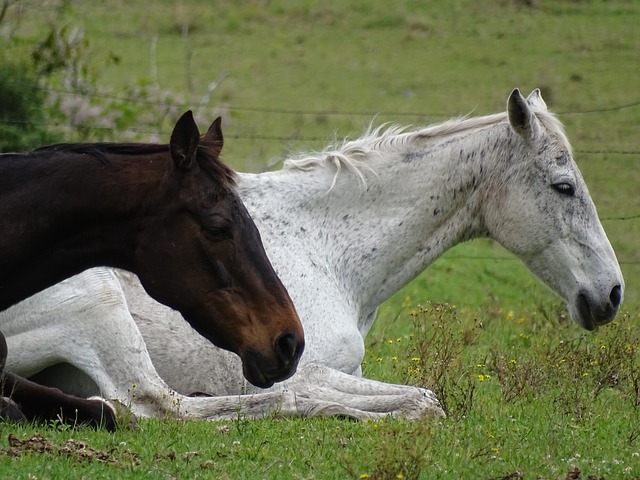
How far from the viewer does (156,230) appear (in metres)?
4.79

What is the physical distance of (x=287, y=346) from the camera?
4.77 m

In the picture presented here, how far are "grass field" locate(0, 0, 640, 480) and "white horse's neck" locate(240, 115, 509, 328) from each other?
0.38 meters

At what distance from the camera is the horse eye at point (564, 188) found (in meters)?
6.66

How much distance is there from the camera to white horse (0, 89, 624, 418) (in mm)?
6160

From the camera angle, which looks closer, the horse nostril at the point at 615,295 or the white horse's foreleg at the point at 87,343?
the white horse's foreleg at the point at 87,343

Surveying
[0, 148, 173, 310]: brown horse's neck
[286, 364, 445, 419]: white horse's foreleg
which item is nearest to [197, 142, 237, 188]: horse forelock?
[0, 148, 173, 310]: brown horse's neck

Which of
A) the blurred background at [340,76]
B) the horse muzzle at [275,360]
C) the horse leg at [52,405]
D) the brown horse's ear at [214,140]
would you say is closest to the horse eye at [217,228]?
the brown horse's ear at [214,140]

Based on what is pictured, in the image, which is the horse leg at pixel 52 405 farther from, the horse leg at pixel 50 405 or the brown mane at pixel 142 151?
the brown mane at pixel 142 151

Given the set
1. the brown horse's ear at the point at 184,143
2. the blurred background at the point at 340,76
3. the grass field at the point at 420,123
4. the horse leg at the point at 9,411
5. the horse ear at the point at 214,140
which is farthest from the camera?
the blurred background at the point at 340,76

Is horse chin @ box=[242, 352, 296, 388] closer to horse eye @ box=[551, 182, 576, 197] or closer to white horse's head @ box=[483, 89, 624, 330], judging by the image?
white horse's head @ box=[483, 89, 624, 330]

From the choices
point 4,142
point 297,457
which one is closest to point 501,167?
point 297,457

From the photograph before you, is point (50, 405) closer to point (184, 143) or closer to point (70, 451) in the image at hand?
point (70, 451)

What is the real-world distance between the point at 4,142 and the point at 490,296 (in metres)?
5.29

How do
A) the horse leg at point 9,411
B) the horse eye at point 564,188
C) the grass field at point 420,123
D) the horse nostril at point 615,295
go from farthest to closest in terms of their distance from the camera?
the horse eye at point 564,188, the horse nostril at point 615,295, the horse leg at point 9,411, the grass field at point 420,123
